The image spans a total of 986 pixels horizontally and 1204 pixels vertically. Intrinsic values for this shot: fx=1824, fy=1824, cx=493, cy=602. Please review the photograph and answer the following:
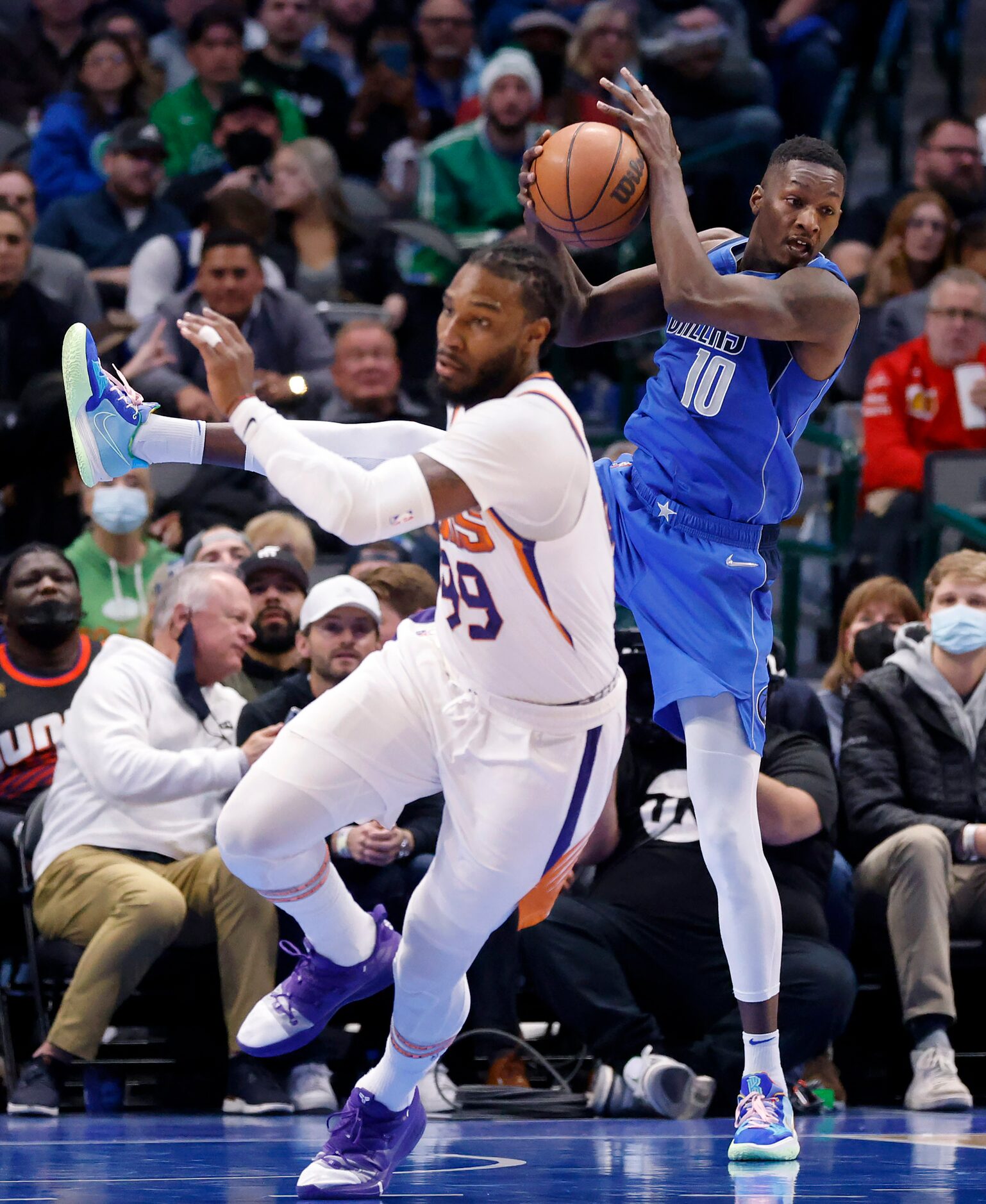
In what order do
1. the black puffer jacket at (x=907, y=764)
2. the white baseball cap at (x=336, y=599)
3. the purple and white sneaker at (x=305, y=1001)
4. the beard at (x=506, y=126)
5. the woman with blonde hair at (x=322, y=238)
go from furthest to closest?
the beard at (x=506, y=126), the woman with blonde hair at (x=322, y=238), the black puffer jacket at (x=907, y=764), the white baseball cap at (x=336, y=599), the purple and white sneaker at (x=305, y=1001)

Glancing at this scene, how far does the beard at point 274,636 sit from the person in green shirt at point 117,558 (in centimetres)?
88

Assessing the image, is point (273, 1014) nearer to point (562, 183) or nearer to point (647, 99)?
point (562, 183)

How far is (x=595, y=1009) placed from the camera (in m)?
5.97

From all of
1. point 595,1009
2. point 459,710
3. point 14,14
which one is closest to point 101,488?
point 595,1009

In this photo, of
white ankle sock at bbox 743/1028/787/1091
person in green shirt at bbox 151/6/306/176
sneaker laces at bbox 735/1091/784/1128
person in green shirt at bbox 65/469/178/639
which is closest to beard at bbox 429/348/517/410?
white ankle sock at bbox 743/1028/787/1091

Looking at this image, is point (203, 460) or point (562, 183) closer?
point (203, 460)

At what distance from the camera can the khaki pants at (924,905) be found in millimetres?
6156

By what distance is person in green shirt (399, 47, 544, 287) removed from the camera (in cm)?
1044

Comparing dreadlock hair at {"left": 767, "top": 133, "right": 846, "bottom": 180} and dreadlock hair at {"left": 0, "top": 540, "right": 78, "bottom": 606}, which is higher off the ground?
dreadlock hair at {"left": 767, "top": 133, "right": 846, "bottom": 180}

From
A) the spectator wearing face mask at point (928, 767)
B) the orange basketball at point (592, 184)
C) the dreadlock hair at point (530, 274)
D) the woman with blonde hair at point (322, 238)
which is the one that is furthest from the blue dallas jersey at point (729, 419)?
the woman with blonde hair at point (322, 238)

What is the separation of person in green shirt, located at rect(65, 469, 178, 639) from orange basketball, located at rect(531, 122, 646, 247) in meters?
3.63

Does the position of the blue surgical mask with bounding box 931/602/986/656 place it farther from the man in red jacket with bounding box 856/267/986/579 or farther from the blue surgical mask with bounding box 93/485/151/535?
the blue surgical mask with bounding box 93/485/151/535

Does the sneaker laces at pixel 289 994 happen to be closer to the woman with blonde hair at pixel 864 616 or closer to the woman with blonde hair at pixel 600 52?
the woman with blonde hair at pixel 864 616

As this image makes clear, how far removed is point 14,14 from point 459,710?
10181 mm
